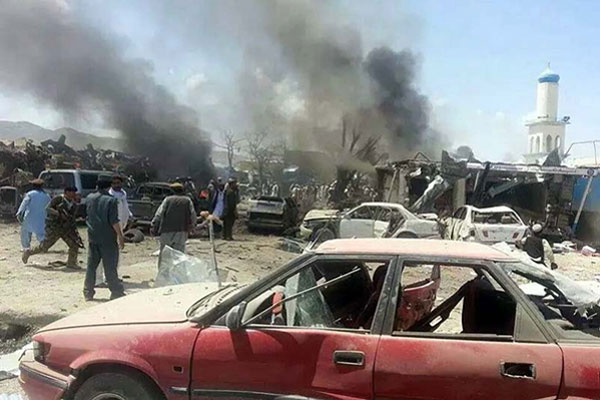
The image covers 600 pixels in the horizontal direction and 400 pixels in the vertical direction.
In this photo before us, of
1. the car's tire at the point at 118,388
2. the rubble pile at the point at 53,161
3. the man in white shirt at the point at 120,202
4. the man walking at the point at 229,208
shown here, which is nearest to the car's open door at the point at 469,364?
the car's tire at the point at 118,388

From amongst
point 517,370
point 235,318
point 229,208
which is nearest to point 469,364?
point 517,370

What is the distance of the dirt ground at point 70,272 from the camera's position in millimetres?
6121

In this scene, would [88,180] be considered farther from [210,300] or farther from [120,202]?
[210,300]

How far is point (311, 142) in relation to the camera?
32.6 metres

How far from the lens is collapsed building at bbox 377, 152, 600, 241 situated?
1762cm

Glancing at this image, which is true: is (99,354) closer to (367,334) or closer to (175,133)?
(367,334)

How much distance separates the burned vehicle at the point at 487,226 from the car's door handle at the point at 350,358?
1076 cm

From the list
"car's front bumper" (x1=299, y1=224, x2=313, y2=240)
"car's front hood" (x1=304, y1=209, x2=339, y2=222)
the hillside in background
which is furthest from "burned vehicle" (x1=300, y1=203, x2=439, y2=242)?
the hillside in background

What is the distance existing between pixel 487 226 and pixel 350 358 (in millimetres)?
10949

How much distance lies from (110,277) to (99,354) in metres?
3.79

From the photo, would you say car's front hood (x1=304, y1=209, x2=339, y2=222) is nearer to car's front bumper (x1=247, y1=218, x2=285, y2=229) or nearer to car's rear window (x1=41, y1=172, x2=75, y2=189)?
car's front bumper (x1=247, y1=218, x2=285, y2=229)

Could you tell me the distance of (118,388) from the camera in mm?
2943

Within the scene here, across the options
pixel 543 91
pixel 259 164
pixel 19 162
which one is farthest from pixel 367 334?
pixel 543 91

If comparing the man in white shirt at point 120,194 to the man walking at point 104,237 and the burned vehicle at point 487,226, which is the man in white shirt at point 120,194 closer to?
the man walking at point 104,237
